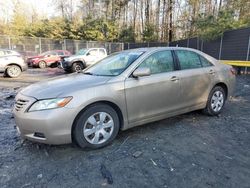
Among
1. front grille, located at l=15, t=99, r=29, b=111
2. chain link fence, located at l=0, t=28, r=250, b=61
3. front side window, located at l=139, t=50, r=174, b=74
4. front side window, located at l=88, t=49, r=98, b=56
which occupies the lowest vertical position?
front grille, located at l=15, t=99, r=29, b=111

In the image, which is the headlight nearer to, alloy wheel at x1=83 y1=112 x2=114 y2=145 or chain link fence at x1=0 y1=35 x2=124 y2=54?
alloy wheel at x1=83 y1=112 x2=114 y2=145

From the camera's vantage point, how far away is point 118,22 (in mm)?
30297

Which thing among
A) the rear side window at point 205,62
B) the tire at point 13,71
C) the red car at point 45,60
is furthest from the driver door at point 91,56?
the rear side window at point 205,62

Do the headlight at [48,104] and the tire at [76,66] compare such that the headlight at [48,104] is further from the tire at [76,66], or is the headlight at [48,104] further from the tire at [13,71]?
the tire at [76,66]

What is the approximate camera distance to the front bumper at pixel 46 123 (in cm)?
279

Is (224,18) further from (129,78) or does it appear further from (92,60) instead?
(129,78)

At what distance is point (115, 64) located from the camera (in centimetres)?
393

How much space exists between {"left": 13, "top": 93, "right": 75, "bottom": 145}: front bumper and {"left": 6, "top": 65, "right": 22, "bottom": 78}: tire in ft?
29.6

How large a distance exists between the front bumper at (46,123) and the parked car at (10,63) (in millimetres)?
8923

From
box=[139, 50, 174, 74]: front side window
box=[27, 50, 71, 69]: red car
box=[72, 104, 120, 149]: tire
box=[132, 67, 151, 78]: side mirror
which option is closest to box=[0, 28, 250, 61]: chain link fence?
box=[27, 50, 71, 69]: red car

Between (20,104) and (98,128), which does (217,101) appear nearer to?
(98,128)

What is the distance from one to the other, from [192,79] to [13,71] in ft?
32.1

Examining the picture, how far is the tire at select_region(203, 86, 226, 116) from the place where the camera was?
4.52 m

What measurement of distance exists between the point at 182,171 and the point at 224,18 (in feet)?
43.1
